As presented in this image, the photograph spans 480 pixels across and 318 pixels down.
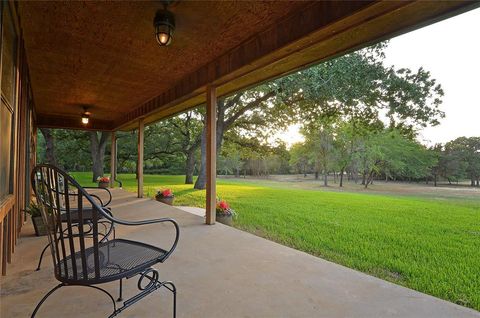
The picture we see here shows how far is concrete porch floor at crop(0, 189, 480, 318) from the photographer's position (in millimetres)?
1661

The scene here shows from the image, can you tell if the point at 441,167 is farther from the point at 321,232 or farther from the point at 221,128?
the point at 321,232

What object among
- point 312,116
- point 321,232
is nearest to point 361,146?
point 312,116

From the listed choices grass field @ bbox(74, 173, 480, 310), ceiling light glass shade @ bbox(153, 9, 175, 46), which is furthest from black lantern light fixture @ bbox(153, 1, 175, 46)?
grass field @ bbox(74, 173, 480, 310)

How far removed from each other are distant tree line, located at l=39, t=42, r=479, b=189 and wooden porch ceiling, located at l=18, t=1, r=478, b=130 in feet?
9.26

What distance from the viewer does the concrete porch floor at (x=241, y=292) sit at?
1.66 m

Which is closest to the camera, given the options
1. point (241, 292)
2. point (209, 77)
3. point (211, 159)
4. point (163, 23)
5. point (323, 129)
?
point (241, 292)

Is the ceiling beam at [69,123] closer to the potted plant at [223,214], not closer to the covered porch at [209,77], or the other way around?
the covered porch at [209,77]

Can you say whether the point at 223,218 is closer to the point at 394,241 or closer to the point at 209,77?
the point at 209,77

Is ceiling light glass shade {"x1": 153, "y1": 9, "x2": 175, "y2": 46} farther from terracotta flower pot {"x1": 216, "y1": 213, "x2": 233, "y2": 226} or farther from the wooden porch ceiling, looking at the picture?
terracotta flower pot {"x1": 216, "y1": 213, "x2": 233, "y2": 226}

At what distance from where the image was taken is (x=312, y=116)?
9.37 metres

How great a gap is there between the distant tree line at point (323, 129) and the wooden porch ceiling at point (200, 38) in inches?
111

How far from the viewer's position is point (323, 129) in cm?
2012

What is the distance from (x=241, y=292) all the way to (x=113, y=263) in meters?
0.95

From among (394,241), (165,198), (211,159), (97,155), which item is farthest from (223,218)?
(97,155)
